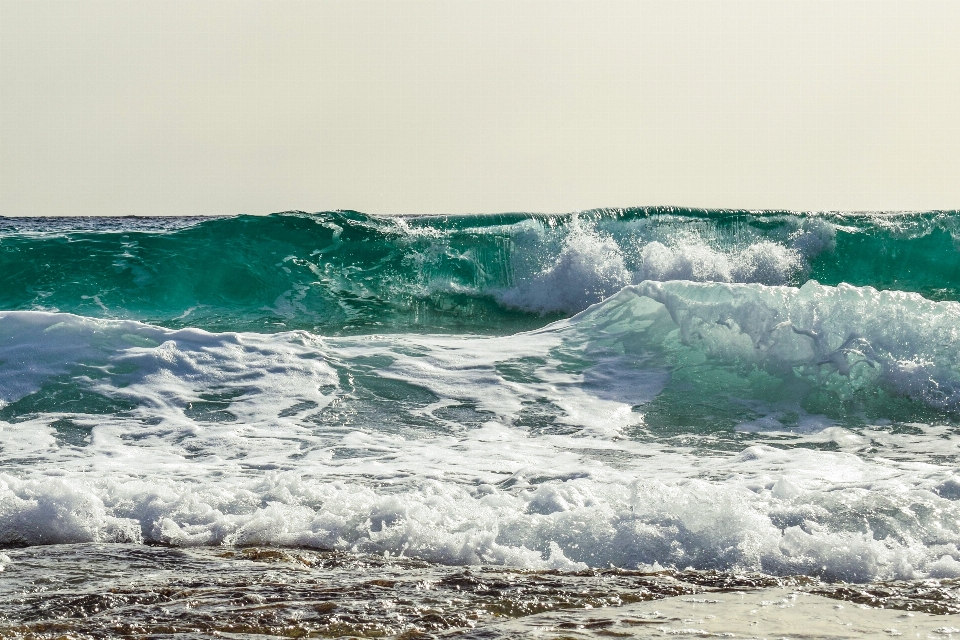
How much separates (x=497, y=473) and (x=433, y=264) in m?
8.59

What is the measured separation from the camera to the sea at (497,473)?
252 cm

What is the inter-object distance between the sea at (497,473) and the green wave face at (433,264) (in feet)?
2.36

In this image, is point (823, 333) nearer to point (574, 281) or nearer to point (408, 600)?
point (408, 600)

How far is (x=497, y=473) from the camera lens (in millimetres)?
4262

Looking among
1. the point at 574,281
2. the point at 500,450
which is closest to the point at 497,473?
the point at 500,450

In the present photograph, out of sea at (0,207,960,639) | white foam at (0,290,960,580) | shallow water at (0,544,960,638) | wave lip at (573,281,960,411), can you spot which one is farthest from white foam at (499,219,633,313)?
→ shallow water at (0,544,960,638)

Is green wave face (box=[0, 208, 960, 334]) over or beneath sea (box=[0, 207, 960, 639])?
over

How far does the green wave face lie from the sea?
0.72 metres

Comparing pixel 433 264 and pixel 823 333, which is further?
pixel 433 264

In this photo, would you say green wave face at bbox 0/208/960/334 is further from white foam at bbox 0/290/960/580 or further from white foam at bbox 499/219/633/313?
white foam at bbox 0/290/960/580

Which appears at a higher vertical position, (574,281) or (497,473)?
(574,281)

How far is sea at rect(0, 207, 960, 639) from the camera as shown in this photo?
2.52 meters

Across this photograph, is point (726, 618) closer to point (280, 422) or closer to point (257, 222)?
point (280, 422)

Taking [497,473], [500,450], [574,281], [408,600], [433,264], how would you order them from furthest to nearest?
[433,264] → [574,281] → [500,450] → [497,473] → [408,600]
